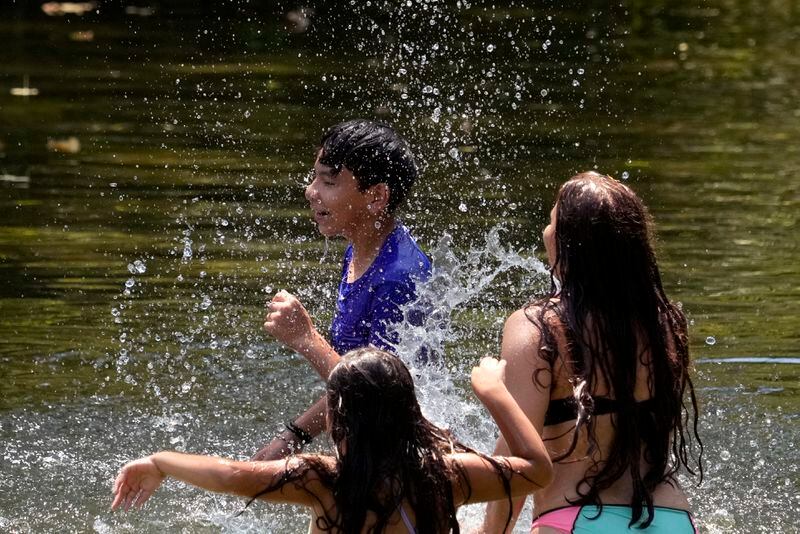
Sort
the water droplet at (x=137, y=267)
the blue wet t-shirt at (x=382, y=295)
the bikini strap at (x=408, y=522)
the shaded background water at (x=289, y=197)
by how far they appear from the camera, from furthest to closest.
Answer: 1. the water droplet at (x=137, y=267)
2. the shaded background water at (x=289, y=197)
3. the blue wet t-shirt at (x=382, y=295)
4. the bikini strap at (x=408, y=522)

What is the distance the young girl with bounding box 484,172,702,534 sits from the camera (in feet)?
13.6

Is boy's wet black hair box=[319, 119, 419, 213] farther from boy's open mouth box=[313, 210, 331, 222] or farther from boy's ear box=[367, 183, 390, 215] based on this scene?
boy's open mouth box=[313, 210, 331, 222]

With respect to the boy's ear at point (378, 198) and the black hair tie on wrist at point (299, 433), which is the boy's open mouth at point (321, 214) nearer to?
the boy's ear at point (378, 198)

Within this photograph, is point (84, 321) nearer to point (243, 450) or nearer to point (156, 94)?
point (243, 450)

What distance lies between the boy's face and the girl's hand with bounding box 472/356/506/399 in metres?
1.51

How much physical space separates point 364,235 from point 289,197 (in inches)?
207

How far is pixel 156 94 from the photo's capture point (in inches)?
573

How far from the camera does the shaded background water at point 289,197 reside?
6.57 metres

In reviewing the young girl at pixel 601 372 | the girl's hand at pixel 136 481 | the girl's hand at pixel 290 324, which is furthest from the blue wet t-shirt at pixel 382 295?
the girl's hand at pixel 136 481

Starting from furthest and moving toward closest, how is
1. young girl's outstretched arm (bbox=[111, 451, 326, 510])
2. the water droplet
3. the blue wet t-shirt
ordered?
1. the water droplet
2. the blue wet t-shirt
3. young girl's outstretched arm (bbox=[111, 451, 326, 510])

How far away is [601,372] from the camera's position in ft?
13.6

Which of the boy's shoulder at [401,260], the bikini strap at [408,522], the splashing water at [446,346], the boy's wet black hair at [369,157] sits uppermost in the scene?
the boy's wet black hair at [369,157]

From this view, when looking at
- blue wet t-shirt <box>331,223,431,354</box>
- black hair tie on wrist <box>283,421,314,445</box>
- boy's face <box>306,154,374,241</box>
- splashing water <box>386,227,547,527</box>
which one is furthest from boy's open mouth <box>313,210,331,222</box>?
black hair tie on wrist <box>283,421,314,445</box>

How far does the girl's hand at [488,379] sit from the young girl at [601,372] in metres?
0.09
